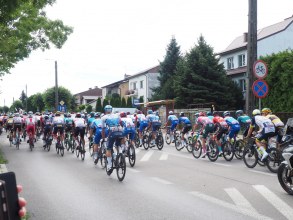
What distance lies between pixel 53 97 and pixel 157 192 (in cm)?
7053

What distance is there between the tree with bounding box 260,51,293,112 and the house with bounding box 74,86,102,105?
91854 millimetres

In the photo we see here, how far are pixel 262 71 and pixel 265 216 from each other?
8.66 metres

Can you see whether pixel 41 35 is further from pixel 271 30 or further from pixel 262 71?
pixel 271 30

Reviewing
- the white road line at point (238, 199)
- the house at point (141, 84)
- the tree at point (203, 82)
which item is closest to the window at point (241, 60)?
the tree at point (203, 82)

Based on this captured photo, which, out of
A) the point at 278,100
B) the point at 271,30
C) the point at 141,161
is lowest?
the point at 141,161

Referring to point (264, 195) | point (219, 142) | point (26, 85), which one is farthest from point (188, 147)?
point (26, 85)

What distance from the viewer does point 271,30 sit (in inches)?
1790

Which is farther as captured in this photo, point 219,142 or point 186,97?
point 186,97

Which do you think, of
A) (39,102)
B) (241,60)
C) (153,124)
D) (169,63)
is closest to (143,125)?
(153,124)

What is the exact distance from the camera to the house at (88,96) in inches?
4616

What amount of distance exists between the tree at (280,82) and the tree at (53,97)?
53719mm

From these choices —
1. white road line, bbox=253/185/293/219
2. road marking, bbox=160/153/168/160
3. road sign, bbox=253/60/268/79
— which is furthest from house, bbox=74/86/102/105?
white road line, bbox=253/185/293/219

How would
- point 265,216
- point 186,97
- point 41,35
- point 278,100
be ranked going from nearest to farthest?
point 265,216, point 41,35, point 278,100, point 186,97

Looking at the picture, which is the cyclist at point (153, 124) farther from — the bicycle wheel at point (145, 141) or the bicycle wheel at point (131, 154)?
the bicycle wheel at point (131, 154)
